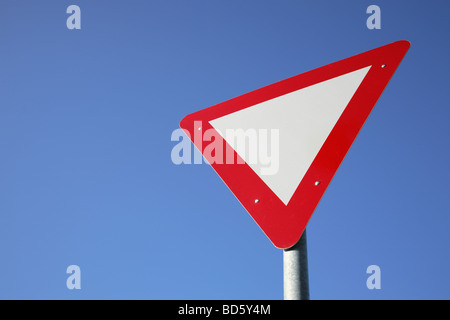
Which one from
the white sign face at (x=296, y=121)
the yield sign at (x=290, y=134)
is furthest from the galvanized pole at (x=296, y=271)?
the white sign face at (x=296, y=121)

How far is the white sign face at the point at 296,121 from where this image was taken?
52.5 inches

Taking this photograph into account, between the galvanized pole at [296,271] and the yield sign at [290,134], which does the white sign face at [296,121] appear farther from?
the galvanized pole at [296,271]

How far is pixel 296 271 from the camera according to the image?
1134 millimetres

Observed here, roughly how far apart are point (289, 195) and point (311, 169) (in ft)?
0.37

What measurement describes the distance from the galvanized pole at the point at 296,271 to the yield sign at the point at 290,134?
30mm

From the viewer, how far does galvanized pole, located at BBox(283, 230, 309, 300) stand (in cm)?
111

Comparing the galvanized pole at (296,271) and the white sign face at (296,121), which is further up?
the white sign face at (296,121)

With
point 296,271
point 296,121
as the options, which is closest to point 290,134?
point 296,121

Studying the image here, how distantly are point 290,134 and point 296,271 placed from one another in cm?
48

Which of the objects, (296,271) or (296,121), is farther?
(296,121)

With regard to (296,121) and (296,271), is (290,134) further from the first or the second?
(296,271)

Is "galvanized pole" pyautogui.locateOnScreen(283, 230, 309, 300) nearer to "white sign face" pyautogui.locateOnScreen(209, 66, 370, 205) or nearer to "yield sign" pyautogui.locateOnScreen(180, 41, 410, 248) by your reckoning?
"yield sign" pyautogui.locateOnScreen(180, 41, 410, 248)
